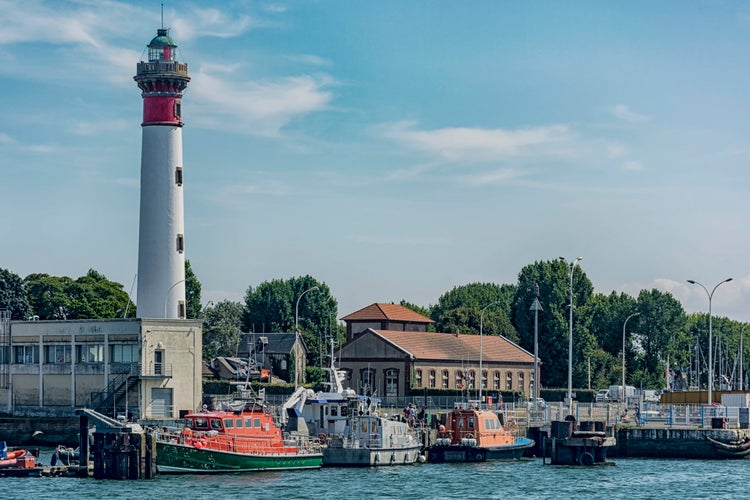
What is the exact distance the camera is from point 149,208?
87.6m

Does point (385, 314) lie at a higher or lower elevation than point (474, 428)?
higher

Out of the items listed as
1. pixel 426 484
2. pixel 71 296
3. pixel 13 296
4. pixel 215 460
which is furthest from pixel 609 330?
pixel 215 460

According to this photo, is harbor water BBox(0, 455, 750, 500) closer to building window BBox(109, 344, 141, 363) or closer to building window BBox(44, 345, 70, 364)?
building window BBox(109, 344, 141, 363)

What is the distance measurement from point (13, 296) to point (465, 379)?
156 ft

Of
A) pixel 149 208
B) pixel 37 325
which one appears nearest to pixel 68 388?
pixel 37 325

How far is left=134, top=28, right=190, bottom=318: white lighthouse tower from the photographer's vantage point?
3433 inches

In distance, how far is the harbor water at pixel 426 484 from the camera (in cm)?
5547

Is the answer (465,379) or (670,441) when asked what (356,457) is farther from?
(465,379)

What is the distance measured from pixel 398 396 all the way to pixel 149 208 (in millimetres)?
31645

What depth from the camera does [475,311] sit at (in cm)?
14562

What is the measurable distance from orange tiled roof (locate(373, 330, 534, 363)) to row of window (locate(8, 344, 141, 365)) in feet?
103

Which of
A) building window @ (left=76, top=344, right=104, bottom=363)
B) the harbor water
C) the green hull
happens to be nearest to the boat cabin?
the harbor water

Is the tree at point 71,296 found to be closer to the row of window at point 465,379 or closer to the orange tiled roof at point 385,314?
the orange tiled roof at point 385,314

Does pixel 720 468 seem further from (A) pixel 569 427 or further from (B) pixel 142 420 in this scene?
(B) pixel 142 420
